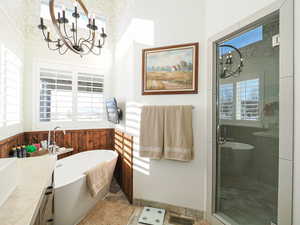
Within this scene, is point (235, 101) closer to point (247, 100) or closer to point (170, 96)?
point (247, 100)

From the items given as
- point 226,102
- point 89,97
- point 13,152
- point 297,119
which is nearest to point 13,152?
point 13,152

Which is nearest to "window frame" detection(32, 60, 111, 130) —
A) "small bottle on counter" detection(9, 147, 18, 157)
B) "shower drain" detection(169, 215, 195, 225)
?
"small bottle on counter" detection(9, 147, 18, 157)

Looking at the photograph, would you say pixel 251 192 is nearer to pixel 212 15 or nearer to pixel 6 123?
pixel 212 15

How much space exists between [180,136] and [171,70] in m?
0.89

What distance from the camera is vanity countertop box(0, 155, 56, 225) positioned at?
554 mm

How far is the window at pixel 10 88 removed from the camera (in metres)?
1.69

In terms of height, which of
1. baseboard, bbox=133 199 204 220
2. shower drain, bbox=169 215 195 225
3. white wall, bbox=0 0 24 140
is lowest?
shower drain, bbox=169 215 195 225

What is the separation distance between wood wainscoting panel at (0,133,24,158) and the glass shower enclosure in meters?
2.64

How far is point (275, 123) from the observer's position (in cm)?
124

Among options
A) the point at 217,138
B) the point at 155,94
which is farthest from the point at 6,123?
the point at 217,138

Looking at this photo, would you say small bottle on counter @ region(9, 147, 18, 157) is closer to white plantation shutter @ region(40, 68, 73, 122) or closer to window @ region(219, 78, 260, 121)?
white plantation shutter @ region(40, 68, 73, 122)

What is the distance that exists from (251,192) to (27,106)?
11.4ft

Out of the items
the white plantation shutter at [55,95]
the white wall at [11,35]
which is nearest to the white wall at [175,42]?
the white plantation shutter at [55,95]

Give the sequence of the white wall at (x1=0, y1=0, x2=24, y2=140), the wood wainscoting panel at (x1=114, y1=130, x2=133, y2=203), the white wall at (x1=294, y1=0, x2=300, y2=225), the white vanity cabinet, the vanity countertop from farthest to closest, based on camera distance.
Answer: the wood wainscoting panel at (x1=114, y1=130, x2=133, y2=203), the white wall at (x1=0, y1=0, x2=24, y2=140), the white wall at (x1=294, y1=0, x2=300, y2=225), the white vanity cabinet, the vanity countertop
